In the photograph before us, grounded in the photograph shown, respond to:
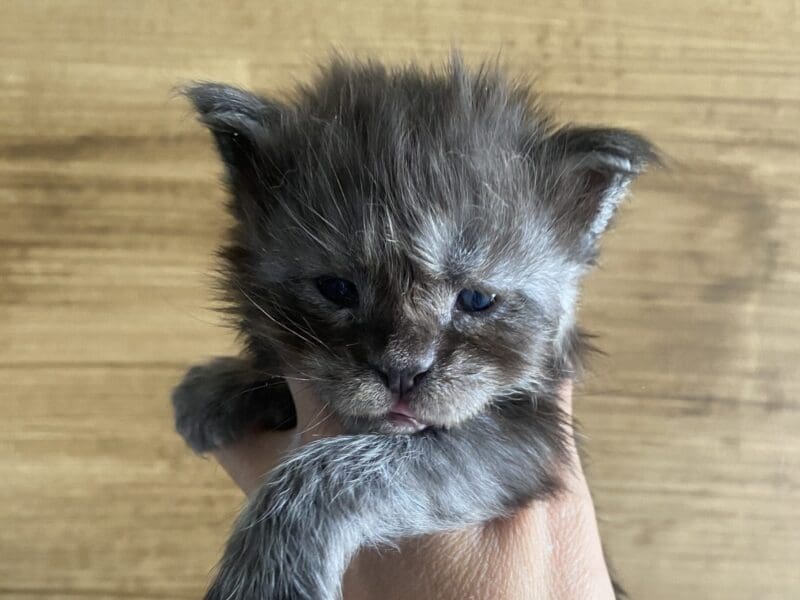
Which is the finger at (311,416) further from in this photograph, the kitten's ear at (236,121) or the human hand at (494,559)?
the kitten's ear at (236,121)

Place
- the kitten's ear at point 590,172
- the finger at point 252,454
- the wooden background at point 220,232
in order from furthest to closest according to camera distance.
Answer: the wooden background at point 220,232 < the finger at point 252,454 < the kitten's ear at point 590,172

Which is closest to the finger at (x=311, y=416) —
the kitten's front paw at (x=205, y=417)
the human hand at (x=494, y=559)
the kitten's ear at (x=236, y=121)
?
the human hand at (x=494, y=559)

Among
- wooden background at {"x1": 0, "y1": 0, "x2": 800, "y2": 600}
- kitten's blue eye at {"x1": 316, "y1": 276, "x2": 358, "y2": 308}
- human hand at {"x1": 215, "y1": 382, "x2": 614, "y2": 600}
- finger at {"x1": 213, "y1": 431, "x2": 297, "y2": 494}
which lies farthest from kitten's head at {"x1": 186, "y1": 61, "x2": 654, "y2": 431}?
wooden background at {"x1": 0, "y1": 0, "x2": 800, "y2": 600}

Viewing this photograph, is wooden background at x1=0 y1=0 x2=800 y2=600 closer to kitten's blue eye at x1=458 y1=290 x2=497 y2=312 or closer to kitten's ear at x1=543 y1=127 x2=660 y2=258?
kitten's ear at x1=543 y1=127 x2=660 y2=258

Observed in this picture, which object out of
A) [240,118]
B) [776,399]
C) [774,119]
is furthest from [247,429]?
[774,119]

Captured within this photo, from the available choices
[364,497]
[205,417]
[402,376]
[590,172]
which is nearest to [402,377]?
[402,376]

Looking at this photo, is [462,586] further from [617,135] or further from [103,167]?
[103,167]
